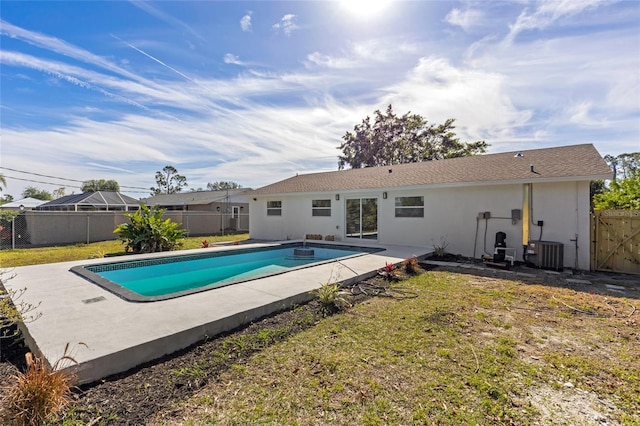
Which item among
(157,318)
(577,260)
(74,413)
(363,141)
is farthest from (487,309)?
(363,141)

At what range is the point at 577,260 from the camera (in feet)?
28.5

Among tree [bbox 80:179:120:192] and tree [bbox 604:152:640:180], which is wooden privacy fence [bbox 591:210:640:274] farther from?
tree [bbox 80:179:120:192]

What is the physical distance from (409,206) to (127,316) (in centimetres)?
1042

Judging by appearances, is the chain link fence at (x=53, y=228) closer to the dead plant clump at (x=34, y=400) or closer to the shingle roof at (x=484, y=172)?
the shingle roof at (x=484, y=172)

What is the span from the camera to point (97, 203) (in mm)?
27594

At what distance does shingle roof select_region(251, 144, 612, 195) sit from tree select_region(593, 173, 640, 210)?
157cm

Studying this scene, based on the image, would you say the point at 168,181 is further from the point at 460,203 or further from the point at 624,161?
the point at 624,161

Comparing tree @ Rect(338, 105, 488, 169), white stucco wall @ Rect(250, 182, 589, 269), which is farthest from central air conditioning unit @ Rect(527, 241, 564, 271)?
tree @ Rect(338, 105, 488, 169)

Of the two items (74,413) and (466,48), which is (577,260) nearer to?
(466,48)

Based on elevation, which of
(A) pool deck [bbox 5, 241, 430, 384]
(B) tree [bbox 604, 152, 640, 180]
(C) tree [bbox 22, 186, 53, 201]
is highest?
(B) tree [bbox 604, 152, 640, 180]

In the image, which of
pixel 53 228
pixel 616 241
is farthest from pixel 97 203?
pixel 616 241

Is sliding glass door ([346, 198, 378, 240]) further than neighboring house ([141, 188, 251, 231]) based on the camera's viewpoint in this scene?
No

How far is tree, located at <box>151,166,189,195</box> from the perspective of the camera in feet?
198

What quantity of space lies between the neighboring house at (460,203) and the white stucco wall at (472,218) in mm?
24
